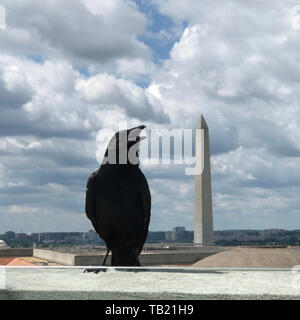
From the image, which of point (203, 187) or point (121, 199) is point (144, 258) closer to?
point (203, 187)

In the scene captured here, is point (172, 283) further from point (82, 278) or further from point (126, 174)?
point (126, 174)

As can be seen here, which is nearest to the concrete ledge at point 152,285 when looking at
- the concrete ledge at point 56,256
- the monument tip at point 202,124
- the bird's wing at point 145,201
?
the bird's wing at point 145,201

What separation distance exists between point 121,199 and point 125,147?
741mm

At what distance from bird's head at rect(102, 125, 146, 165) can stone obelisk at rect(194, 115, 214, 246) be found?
4034cm

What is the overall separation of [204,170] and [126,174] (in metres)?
Result: 42.1

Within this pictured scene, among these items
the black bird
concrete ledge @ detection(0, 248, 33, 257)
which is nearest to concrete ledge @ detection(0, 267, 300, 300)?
the black bird

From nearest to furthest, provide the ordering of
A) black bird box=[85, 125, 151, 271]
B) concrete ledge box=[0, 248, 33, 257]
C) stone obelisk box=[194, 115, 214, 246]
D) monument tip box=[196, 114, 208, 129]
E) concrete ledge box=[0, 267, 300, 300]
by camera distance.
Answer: concrete ledge box=[0, 267, 300, 300] → black bird box=[85, 125, 151, 271] → concrete ledge box=[0, 248, 33, 257] → stone obelisk box=[194, 115, 214, 246] → monument tip box=[196, 114, 208, 129]

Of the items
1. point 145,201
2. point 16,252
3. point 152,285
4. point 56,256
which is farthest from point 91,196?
point 16,252

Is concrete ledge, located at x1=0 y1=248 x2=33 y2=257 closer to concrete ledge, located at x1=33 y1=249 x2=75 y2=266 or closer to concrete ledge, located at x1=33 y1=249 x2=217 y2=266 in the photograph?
concrete ledge, located at x1=33 y1=249 x2=75 y2=266

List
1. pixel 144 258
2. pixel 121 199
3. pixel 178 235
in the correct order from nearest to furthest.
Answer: pixel 121 199 < pixel 144 258 < pixel 178 235

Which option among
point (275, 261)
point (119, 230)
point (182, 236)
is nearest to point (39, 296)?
point (119, 230)

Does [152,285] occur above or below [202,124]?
below

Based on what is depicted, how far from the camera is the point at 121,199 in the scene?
6.75 metres

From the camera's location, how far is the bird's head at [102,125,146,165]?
6902mm
